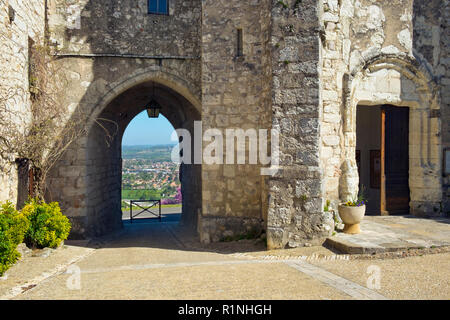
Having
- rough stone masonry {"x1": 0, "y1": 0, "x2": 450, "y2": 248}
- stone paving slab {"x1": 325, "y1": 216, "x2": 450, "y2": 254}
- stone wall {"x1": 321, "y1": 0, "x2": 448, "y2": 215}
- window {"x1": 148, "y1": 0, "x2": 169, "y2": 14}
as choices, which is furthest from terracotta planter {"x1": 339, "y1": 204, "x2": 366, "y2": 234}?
window {"x1": 148, "y1": 0, "x2": 169, "y2": 14}

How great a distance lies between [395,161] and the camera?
8.23m

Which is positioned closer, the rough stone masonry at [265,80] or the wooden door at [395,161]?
the rough stone masonry at [265,80]

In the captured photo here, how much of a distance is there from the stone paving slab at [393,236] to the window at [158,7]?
5624 millimetres

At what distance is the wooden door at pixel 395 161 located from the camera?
8192 mm

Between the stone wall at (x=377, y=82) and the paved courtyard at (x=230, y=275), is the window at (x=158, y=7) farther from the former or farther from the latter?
the paved courtyard at (x=230, y=275)

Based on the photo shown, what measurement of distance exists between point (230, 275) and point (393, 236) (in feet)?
9.60

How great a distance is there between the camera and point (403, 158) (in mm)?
8289

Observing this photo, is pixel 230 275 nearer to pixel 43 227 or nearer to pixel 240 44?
pixel 43 227

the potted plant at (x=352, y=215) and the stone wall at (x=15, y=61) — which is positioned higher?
the stone wall at (x=15, y=61)

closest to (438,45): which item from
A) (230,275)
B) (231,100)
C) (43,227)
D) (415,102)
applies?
(415,102)

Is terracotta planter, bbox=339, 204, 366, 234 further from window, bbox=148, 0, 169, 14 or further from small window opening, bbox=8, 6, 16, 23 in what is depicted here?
small window opening, bbox=8, 6, 16, 23

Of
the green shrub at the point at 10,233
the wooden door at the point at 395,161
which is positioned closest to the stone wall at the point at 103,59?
the green shrub at the point at 10,233
